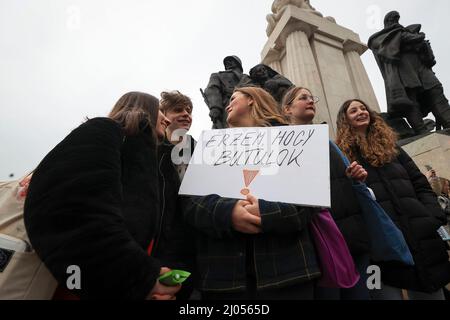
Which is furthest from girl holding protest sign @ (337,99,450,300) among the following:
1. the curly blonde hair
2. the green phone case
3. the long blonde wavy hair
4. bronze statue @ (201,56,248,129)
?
bronze statue @ (201,56,248,129)

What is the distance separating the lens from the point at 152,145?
1.11 meters

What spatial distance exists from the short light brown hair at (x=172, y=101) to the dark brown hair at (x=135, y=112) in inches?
22.8

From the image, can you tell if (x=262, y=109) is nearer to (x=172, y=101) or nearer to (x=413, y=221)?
(x=172, y=101)

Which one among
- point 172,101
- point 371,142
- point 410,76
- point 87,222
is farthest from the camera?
point 410,76

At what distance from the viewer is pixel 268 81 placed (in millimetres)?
4773

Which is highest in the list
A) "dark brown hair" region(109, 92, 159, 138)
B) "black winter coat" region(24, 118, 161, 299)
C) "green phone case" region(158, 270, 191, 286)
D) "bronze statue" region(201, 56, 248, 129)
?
"bronze statue" region(201, 56, 248, 129)

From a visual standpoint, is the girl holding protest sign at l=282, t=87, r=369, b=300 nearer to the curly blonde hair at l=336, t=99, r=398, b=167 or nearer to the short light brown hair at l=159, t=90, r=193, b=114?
the curly blonde hair at l=336, t=99, r=398, b=167

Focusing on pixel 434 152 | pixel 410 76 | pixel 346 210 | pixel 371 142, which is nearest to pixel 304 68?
pixel 410 76

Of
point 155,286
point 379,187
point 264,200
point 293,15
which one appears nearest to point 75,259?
point 155,286

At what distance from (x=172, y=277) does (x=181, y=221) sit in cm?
49

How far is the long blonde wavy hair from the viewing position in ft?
4.99

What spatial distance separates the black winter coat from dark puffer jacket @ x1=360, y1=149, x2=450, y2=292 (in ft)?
4.92

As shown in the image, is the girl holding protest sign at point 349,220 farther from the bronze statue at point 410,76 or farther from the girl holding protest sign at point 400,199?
the bronze statue at point 410,76
